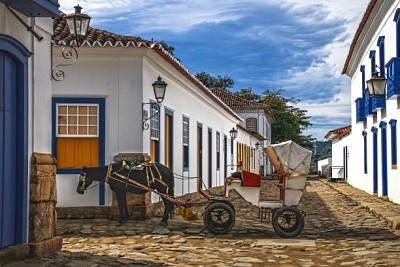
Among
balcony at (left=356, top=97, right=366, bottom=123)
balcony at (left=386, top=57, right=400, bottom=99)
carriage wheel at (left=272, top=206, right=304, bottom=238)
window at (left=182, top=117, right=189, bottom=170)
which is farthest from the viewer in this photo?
balcony at (left=356, top=97, right=366, bottom=123)

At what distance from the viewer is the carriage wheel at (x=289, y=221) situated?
1162 centimetres

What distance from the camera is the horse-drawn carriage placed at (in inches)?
466

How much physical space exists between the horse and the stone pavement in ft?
1.60

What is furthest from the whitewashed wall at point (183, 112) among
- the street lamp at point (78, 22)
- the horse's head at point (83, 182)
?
the street lamp at point (78, 22)

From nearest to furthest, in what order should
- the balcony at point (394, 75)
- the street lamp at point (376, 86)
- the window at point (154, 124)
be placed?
the street lamp at point (376, 86)
the window at point (154, 124)
the balcony at point (394, 75)

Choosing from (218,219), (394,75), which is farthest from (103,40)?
(394,75)

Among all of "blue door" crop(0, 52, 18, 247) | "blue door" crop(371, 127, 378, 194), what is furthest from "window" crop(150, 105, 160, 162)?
"blue door" crop(371, 127, 378, 194)

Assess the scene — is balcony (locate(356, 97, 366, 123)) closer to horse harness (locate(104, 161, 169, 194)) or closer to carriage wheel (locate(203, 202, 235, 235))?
→ horse harness (locate(104, 161, 169, 194))

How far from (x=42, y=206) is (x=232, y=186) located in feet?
14.6

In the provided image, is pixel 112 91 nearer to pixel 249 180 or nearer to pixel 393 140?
pixel 249 180

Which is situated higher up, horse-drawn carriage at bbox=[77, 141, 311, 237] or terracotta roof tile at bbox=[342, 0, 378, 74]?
terracotta roof tile at bbox=[342, 0, 378, 74]

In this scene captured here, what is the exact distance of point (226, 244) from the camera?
1080 centimetres

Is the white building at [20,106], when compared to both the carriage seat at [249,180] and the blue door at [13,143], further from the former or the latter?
the carriage seat at [249,180]

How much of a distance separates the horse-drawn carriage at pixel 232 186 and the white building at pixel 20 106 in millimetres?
3773
